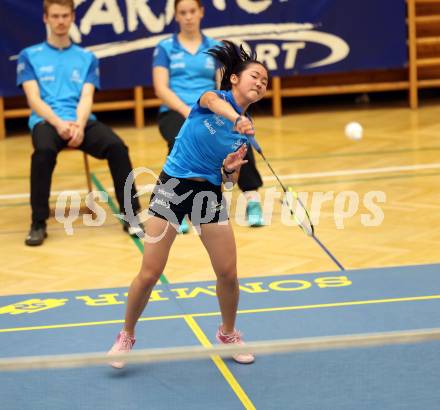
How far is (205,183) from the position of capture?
4316mm

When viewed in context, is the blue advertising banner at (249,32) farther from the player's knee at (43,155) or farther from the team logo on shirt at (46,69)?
the player's knee at (43,155)

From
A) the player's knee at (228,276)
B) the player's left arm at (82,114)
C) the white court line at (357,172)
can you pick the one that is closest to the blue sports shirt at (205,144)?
the player's knee at (228,276)

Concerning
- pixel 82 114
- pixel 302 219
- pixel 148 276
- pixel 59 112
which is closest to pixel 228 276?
pixel 148 276

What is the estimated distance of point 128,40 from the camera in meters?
10.4

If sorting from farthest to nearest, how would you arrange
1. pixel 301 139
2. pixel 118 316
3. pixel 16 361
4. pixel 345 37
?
pixel 345 37, pixel 301 139, pixel 118 316, pixel 16 361

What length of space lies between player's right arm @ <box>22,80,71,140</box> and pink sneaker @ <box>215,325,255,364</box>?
2675 mm

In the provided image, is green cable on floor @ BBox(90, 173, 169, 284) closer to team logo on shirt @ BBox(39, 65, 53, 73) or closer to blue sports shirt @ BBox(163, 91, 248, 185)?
team logo on shirt @ BBox(39, 65, 53, 73)

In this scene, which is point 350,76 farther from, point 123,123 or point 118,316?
point 118,316

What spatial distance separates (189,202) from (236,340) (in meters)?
0.74

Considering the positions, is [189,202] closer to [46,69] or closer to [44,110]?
[44,110]

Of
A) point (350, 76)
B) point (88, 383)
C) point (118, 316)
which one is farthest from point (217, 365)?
point (350, 76)

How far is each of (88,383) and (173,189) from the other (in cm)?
93

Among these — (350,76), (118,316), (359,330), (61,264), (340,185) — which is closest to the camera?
(359,330)

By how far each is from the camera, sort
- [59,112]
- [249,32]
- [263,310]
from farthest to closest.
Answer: [249,32], [59,112], [263,310]
